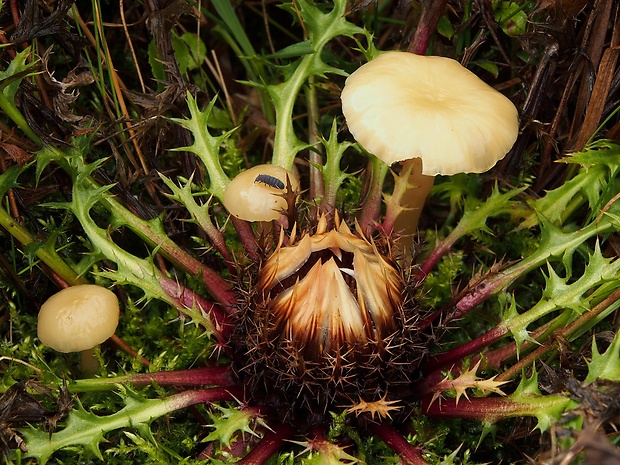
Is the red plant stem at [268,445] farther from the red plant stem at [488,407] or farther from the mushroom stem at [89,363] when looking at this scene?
the mushroom stem at [89,363]

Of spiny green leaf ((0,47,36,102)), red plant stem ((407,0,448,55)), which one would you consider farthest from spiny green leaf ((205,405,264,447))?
red plant stem ((407,0,448,55))

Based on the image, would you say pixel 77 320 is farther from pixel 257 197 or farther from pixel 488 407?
pixel 488 407

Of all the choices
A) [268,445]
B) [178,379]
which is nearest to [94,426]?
[178,379]

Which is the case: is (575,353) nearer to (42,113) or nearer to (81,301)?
(81,301)

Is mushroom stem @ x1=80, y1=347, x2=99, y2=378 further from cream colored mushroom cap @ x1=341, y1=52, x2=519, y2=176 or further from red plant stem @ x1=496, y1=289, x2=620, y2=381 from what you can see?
red plant stem @ x1=496, y1=289, x2=620, y2=381

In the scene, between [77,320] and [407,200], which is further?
[407,200]

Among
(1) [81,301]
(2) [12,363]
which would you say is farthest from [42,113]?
(2) [12,363]
